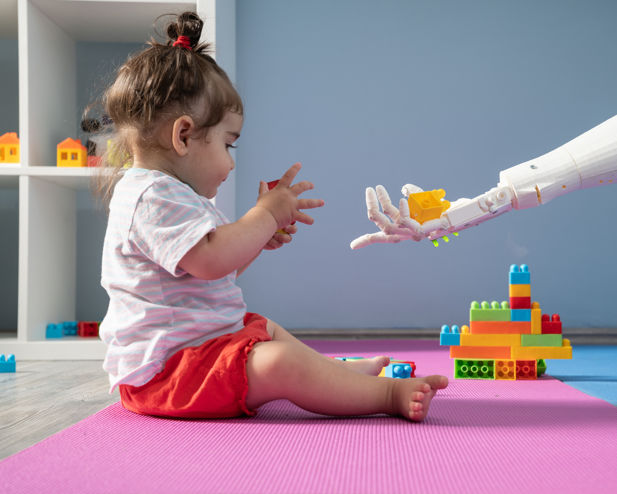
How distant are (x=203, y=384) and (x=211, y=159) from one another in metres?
0.30

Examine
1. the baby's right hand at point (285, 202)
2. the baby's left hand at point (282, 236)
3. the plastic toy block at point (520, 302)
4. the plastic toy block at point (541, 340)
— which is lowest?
the plastic toy block at point (541, 340)

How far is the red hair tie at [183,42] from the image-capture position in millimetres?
989

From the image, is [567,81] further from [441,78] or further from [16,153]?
[16,153]

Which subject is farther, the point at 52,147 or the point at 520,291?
the point at 52,147

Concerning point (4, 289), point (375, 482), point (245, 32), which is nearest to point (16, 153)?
point (4, 289)

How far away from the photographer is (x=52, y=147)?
1692 mm

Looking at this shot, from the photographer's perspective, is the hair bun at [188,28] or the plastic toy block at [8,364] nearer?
the hair bun at [188,28]

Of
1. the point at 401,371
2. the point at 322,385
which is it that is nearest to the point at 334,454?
the point at 322,385

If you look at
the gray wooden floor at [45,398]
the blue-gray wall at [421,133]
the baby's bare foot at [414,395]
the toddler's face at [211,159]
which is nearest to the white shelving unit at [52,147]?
the gray wooden floor at [45,398]

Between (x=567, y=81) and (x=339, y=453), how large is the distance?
1.77 m

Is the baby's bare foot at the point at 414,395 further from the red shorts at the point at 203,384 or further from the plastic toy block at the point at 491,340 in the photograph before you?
the plastic toy block at the point at 491,340

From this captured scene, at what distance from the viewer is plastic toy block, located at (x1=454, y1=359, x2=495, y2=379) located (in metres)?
1.21

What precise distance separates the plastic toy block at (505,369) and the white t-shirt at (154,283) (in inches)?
20.9

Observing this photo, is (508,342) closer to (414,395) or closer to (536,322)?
(536,322)
